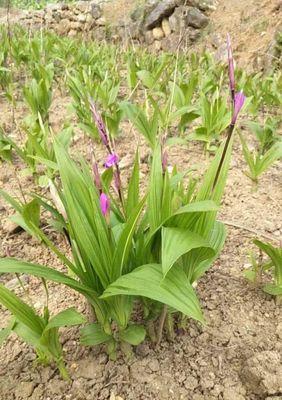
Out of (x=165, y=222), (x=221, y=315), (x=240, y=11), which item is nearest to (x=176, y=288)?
(x=165, y=222)

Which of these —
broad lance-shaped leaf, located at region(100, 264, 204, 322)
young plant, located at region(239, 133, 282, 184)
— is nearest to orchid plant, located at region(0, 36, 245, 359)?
broad lance-shaped leaf, located at region(100, 264, 204, 322)

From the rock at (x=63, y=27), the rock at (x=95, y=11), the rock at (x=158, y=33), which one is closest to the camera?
the rock at (x=158, y=33)

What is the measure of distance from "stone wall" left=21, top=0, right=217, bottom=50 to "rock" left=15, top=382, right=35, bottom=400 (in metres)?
7.04

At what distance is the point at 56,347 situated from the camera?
1145 mm

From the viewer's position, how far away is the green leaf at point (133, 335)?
3.79 ft

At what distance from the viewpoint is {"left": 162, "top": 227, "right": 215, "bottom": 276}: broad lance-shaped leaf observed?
34.5 inches

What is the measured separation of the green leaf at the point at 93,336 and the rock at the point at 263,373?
1.46 feet

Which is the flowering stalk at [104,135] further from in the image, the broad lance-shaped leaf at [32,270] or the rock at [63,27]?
the rock at [63,27]

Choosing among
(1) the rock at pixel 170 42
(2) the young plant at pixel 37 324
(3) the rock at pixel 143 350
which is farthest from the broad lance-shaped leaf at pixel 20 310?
(1) the rock at pixel 170 42

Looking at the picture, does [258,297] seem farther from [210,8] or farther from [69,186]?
[210,8]

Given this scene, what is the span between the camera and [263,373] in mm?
1163

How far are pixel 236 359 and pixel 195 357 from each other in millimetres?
134

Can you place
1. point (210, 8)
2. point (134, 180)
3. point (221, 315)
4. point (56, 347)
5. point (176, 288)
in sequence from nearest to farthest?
point (176, 288), point (56, 347), point (134, 180), point (221, 315), point (210, 8)

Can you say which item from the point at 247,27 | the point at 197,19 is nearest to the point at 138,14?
the point at 197,19
